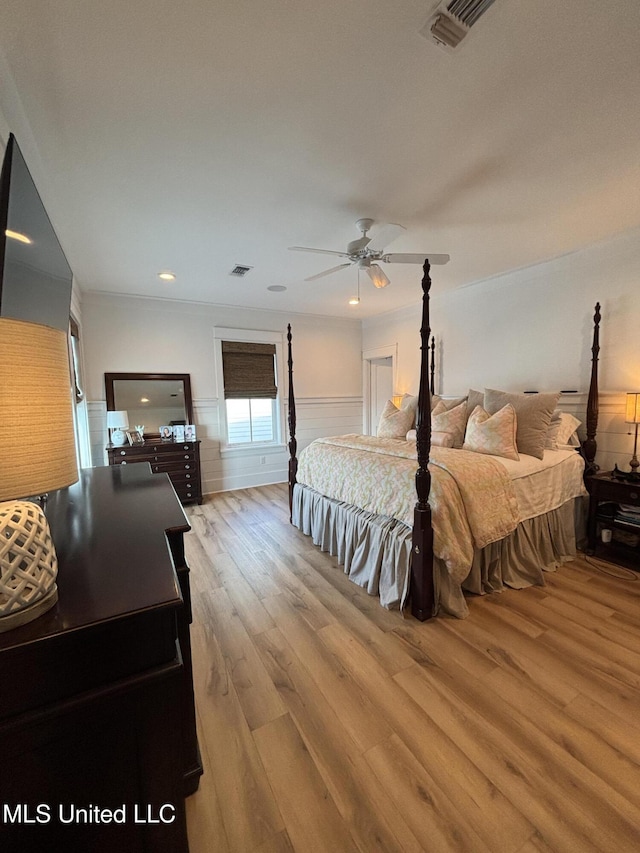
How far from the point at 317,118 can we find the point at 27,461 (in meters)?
1.85

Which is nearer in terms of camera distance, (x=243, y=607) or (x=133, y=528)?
(x=133, y=528)

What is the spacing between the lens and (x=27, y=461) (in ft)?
2.20

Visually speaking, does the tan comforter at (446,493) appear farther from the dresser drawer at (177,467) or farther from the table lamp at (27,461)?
the dresser drawer at (177,467)

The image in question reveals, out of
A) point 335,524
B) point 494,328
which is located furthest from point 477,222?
point 335,524

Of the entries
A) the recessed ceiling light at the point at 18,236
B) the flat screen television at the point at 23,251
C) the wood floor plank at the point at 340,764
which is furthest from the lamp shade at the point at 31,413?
the wood floor plank at the point at 340,764

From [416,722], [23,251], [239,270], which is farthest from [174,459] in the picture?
[416,722]

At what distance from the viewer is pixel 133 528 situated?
3.77 feet

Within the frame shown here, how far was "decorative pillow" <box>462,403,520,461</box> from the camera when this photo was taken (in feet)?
8.86

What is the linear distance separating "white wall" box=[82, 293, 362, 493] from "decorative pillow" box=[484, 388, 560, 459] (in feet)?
10.7

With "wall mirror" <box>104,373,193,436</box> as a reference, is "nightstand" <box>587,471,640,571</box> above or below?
below

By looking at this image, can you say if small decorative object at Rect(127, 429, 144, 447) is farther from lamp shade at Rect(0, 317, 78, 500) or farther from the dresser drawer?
lamp shade at Rect(0, 317, 78, 500)

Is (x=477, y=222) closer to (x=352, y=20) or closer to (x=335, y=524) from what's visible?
(x=352, y=20)

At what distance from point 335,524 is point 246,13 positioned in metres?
2.81

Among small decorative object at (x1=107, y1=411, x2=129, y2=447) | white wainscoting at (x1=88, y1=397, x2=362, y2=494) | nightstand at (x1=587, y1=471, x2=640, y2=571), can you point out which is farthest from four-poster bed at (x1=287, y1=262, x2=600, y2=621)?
small decorative object at (x1=107, y1=411, x2=129, y2=447)
